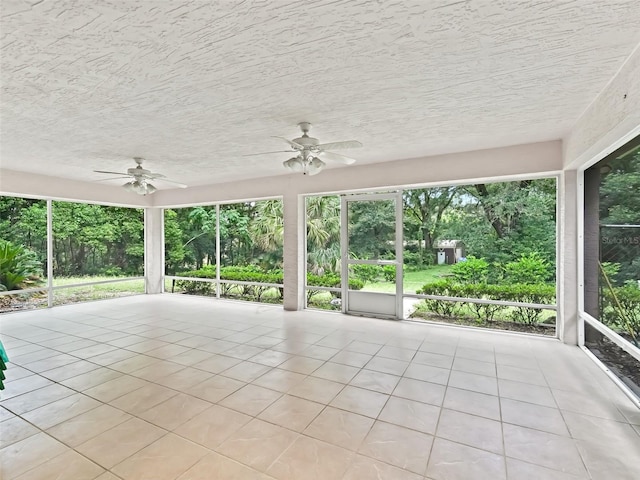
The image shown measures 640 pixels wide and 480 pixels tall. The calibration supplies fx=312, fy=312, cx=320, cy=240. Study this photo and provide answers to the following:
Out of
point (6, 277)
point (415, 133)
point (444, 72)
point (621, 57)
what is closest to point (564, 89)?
point (621, 57)

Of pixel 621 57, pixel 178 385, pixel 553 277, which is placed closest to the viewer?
pixel 621 57

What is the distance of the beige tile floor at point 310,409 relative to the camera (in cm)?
188

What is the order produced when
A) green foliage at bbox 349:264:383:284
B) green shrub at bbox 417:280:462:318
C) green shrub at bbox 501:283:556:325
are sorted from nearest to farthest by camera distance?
green shrub at bbox 501:283:556:325 → green shrub at bbox 417:280:462:318 → green foliage at bbox 349:264:383:284

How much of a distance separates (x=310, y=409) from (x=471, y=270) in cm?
367

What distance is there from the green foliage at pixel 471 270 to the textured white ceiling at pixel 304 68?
186 centimetres

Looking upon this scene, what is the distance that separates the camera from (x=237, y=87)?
263 cm

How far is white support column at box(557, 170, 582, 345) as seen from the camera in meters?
3.94

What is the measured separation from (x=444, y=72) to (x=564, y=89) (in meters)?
1.18

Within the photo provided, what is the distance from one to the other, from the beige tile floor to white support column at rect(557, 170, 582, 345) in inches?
13.4

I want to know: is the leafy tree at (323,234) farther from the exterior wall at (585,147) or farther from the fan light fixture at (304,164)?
the exterior wall at (585,147)

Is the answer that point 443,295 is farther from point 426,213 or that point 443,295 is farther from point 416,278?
point 426,213

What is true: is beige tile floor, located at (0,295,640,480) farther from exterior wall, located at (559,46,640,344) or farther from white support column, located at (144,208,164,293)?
white support column, located at (144,208,164,293)

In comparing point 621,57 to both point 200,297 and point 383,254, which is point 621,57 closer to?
point 383,254

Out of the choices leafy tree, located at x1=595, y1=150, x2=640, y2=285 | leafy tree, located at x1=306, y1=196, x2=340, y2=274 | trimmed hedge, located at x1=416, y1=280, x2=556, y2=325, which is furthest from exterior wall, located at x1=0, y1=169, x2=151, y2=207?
leafy tree, located at x1=595, y1=150, x2=640, y2=285
